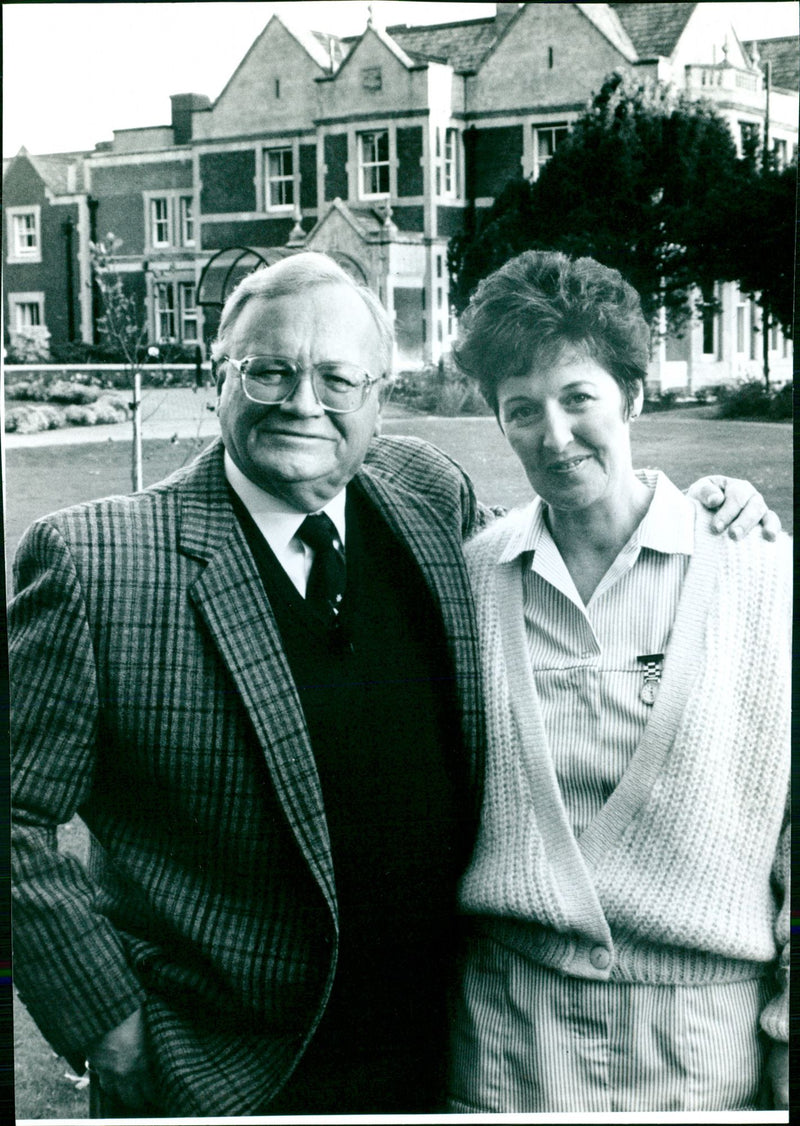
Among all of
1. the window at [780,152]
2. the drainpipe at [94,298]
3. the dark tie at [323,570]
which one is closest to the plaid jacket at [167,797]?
the dark tie at [323,570]

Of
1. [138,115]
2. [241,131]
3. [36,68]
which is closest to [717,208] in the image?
[241,131]

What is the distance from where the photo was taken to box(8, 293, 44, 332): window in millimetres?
2830

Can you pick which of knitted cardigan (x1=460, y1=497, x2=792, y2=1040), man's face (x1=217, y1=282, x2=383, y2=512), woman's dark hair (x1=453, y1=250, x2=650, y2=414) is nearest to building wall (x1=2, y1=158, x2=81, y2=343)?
man's face (x1=217, y1=282, x2=383, y2=512)

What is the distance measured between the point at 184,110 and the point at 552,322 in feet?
3.89

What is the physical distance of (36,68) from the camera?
2.73 meters

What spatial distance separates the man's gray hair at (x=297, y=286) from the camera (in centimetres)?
241

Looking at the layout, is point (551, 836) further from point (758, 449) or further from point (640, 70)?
point (640, 70)

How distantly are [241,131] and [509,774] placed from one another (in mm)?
1749

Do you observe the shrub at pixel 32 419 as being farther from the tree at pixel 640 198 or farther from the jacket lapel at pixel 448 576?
the tree at pixel 640 198

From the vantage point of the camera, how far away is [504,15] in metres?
2.82

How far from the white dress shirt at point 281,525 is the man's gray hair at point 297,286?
0.31 metres

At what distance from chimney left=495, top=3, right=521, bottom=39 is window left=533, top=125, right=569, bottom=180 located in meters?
0.27

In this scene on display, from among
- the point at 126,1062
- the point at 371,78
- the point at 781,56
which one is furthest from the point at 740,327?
the point at 126,1062

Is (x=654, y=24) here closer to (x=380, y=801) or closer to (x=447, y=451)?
(x=447, y=451)
